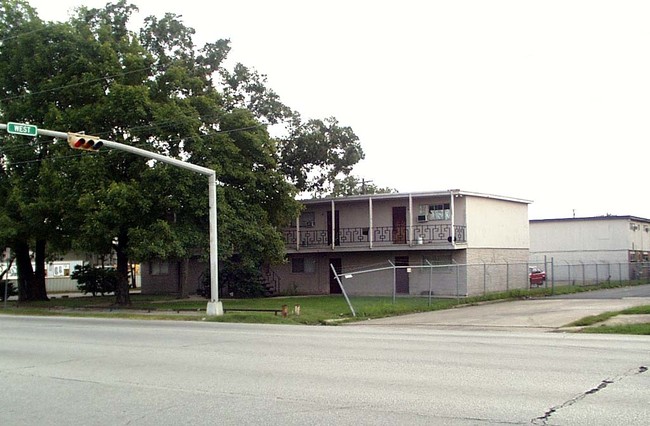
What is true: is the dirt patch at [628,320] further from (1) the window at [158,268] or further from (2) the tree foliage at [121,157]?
(1) the window at [158,268]

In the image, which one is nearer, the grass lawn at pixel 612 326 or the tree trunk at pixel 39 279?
the grass lawn at pixel 612 326

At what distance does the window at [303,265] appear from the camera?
41.1 meters

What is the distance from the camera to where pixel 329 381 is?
31.4 feet

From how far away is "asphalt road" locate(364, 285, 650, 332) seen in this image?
20453 millimetres

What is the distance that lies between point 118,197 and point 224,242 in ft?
16.1

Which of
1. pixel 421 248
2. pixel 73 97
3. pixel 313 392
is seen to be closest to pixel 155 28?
pixel 73 97

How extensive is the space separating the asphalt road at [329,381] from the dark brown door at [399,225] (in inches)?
855

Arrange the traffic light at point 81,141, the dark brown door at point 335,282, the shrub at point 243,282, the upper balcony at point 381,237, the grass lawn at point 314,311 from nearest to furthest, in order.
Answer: the traffic light at point 81,141
the grass lawn at point 314,311
the upper balcony at point 381,237
the shrub at point 243,282
the dark brown door at point 335,282

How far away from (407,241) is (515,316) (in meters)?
14.3

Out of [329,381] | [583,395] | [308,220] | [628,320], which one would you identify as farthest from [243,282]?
[583,395]

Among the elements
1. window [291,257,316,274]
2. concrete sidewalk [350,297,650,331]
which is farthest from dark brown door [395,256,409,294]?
concrete sidewalk [350,297,650,331]

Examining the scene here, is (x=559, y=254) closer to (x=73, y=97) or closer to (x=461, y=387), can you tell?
(x=73, y=97)

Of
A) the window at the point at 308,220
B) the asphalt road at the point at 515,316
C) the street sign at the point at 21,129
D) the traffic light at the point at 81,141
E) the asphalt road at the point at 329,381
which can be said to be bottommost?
the asphalt road at the point at 515,316

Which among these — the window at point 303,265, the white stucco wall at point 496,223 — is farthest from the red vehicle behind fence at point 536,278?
the window at point 303,265
